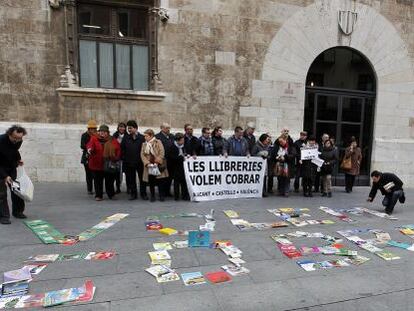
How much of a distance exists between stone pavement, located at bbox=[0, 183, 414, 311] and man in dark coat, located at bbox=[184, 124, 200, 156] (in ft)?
6.87

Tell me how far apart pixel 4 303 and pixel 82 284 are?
28.9 inches

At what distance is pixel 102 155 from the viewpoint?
757 cm

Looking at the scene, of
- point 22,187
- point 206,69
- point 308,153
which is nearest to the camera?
point 22,187

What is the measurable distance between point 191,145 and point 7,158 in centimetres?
A: 381

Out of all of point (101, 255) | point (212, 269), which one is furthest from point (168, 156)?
point (212, 269)

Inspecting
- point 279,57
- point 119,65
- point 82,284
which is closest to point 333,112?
point 279,57

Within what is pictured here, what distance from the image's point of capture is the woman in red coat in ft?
24.5

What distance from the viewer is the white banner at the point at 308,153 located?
8906 millimetres

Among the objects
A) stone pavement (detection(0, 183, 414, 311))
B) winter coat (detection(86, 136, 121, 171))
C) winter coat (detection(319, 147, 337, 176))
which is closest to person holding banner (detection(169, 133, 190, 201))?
winter coat (detection(86, 136, 121, 171))

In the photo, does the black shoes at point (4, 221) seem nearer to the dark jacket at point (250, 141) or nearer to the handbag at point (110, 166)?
the handbag at point (110, 166)

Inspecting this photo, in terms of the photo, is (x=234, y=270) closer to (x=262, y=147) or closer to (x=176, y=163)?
(x=176, y=163)

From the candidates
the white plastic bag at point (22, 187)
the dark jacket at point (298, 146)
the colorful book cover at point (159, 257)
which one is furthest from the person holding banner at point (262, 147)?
the white plastic bag at point (22, 187)

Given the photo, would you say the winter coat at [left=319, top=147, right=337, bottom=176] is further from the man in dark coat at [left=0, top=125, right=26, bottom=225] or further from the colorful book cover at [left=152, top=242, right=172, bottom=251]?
the man in dark coat at [left=0, top=125, right=26, bottom=225]

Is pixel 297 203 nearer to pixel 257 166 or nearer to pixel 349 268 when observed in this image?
pixel 257 166
